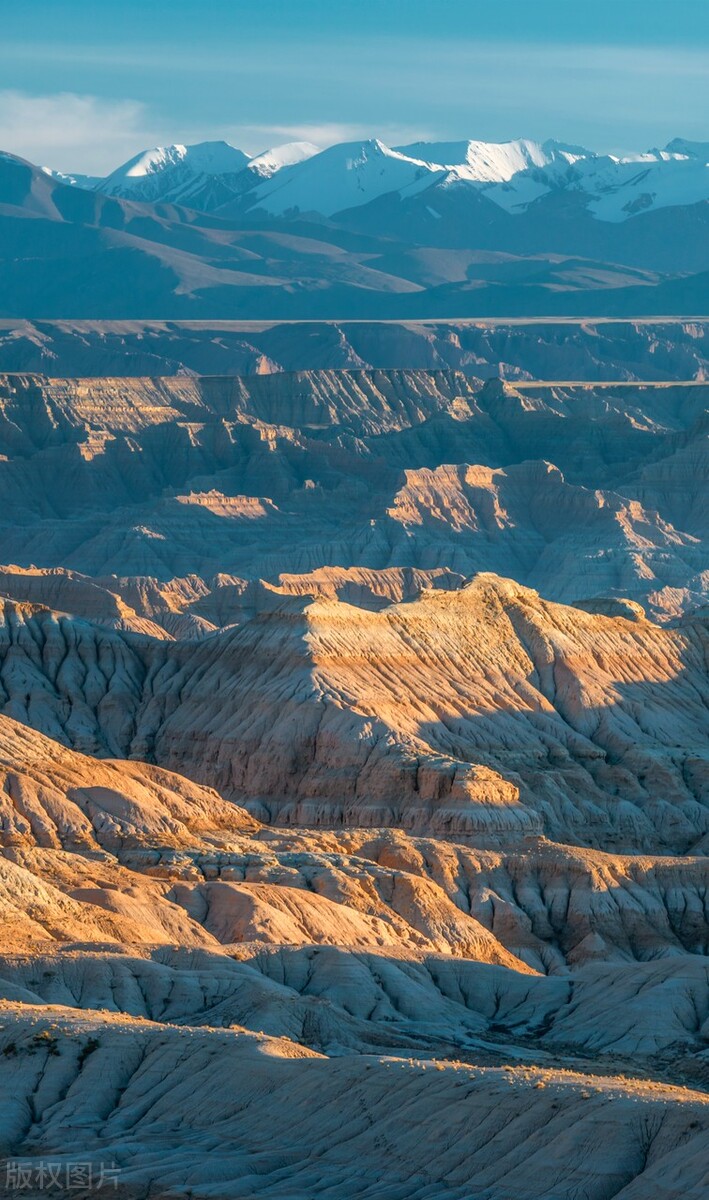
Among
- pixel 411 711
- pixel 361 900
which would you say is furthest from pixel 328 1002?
pixel 411 711

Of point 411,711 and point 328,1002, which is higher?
point 328,1002

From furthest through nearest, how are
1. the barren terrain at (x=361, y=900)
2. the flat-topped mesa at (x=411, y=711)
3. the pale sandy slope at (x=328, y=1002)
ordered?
the flat-topped mesa at (x=411, y=711), the barren terrain at (x=361, y=900), the pale sandy slope at (x=328, y=1002)

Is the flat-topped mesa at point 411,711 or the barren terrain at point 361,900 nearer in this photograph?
the barren terrain at point 361,900

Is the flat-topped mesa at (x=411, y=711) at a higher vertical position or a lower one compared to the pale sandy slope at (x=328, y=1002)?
lower

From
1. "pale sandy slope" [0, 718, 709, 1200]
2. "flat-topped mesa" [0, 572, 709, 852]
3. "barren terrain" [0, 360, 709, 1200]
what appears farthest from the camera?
"flat-topped mesa" [0, 572, 709, 852]

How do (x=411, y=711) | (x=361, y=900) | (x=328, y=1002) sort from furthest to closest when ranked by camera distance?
(x=411, y=711) < (x=361, y=900) < (x=328, y=1002)

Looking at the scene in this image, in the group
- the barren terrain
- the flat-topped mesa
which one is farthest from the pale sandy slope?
the flat-topped mesa

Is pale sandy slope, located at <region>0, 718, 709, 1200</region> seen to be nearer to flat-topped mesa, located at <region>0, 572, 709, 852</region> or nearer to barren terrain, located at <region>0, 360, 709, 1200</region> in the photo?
barren terrain, located at <region>0, 360, 709, 1200</region>

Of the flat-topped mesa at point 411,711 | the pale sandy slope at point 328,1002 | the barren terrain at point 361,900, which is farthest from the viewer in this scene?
the flat-topped mesa at point 411,711

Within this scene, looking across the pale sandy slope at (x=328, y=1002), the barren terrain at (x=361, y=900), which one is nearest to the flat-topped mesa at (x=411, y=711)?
the barren terrain at (x=361, y=900)

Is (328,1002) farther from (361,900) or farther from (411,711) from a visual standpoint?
(411,711)

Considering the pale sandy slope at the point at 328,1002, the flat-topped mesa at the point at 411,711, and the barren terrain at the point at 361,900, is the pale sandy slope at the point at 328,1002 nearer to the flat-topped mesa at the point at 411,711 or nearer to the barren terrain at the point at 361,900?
the barren terrain at the point at 361,900

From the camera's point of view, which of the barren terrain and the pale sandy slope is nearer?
the pale sandy slope
